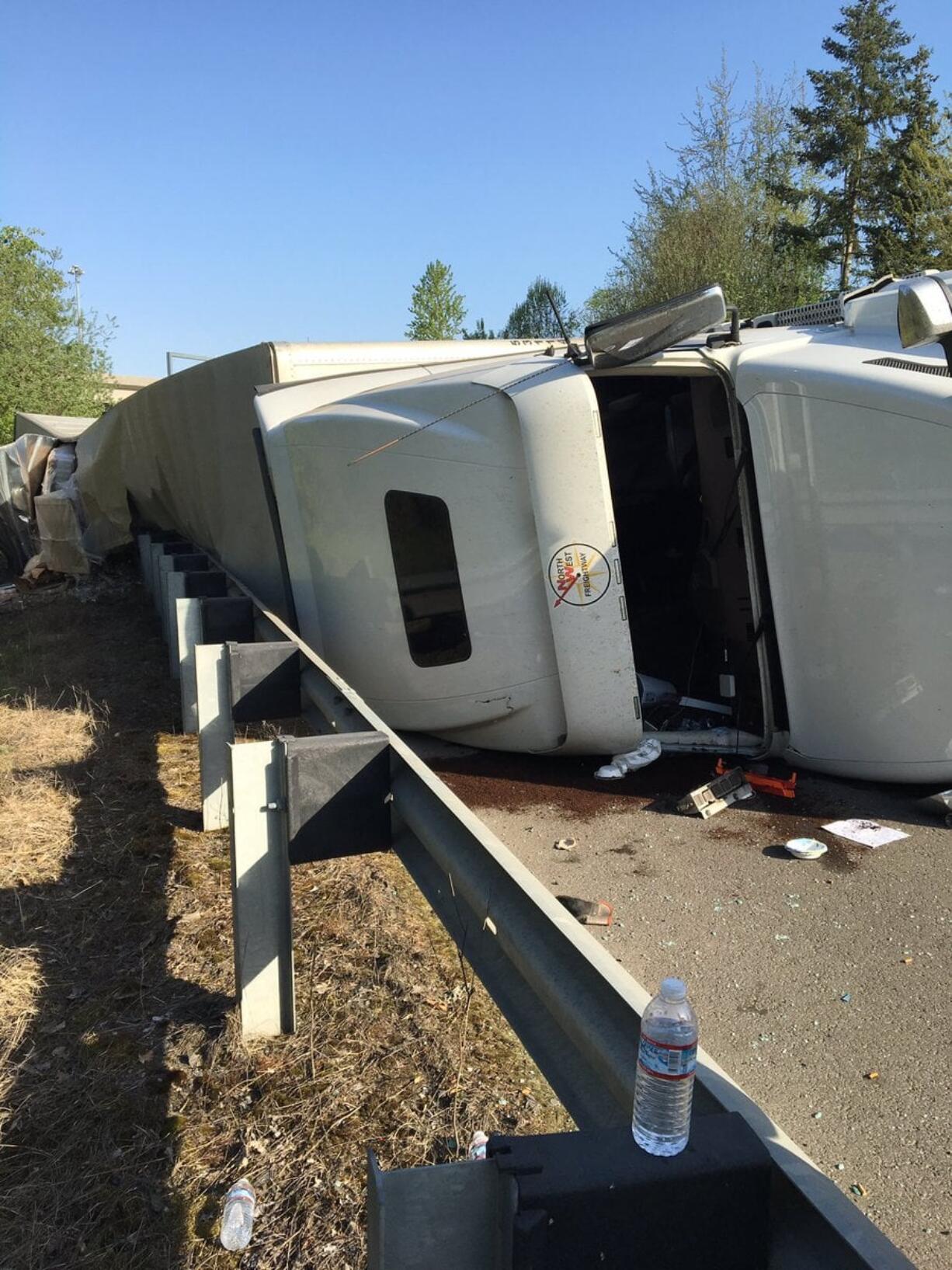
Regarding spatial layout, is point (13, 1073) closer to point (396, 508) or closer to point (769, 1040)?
point (769, 1040)

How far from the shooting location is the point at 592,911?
3.56 metres

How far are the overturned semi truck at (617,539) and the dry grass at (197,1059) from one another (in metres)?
1.40

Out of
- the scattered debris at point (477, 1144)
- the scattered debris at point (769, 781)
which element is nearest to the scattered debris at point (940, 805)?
the scattered debris at point (769, 781)

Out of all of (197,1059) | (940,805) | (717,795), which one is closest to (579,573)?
(717,795)

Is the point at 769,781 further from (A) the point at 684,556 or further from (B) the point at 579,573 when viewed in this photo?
(A) the point at 684,556

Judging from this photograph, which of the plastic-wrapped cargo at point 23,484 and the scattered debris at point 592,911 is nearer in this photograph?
the scattered debris at point 592,911

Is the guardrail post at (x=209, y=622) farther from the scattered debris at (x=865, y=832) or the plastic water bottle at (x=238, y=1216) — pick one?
the scattered debris at (x=865, y=832)

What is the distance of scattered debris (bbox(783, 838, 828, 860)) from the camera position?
4008mm

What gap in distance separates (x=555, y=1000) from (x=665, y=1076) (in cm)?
Answer: 30

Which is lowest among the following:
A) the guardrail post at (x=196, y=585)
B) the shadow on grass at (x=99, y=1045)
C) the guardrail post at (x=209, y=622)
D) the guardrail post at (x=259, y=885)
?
the shadow on grass at (x=99, y=1045)

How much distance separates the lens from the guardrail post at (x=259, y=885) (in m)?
2.52

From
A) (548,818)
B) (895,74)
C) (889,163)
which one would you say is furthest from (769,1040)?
(895,74)

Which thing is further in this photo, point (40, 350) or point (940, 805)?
point (40, 350)

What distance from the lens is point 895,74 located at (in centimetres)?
2744
